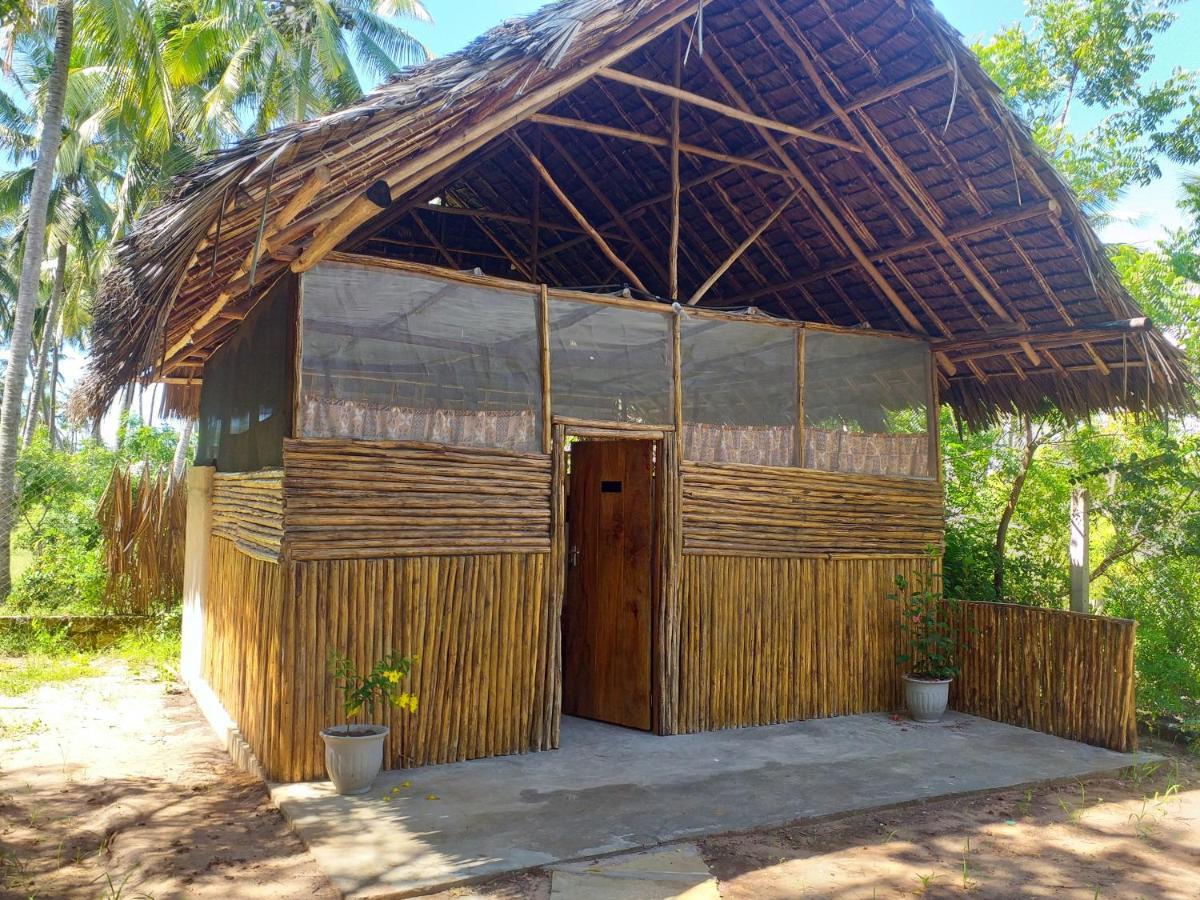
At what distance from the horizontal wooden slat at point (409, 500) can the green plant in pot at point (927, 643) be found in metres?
2.98

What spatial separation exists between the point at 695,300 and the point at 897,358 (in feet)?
6.49

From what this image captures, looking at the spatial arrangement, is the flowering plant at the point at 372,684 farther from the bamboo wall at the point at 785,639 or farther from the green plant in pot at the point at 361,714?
the bamboo wall at the point at 785,639

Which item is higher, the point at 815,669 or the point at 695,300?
the point at 695,300

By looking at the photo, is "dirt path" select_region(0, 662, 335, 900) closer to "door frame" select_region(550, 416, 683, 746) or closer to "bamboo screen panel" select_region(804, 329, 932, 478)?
"door frame" select_region(550, 416, 683, 746)

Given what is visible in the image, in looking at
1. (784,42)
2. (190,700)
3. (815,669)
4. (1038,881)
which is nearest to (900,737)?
(815,669)

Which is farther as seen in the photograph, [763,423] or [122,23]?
[122,23]

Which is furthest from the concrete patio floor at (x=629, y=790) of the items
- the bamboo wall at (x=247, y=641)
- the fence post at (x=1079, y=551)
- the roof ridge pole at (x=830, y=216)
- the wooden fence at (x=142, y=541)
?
the wooden fence at (x=142, y=541)

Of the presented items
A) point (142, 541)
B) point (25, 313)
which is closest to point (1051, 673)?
point (142, 541)

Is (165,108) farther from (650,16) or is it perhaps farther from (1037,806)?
(1037,806)

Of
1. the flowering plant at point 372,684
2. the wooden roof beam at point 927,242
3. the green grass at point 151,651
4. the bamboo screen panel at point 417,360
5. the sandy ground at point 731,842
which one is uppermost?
the wooden roof beam at point 927,242

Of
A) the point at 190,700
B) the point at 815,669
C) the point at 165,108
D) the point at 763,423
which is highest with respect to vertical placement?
the point at 165,108

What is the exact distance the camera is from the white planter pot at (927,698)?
246 inches

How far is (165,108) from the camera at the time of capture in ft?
36.6

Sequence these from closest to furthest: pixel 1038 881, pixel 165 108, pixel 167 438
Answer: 1. pixel 1038 881
2. pixel 165 108
3. pixel 167 438
